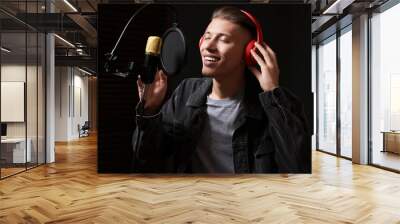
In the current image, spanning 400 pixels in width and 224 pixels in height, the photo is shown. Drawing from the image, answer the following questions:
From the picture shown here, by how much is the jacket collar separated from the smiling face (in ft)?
0.57

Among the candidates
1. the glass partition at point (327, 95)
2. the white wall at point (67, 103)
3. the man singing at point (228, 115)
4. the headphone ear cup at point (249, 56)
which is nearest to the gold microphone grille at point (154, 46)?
the man singing at point (228, 115)

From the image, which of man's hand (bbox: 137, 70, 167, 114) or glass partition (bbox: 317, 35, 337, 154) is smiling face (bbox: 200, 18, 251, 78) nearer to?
man's hand (bbox: 137, 70, 167, 114)

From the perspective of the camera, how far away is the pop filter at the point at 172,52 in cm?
603

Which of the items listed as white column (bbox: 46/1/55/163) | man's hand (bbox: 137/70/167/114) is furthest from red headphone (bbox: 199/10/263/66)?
white column (bbox: 46/1/55/163)

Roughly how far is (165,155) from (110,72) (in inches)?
60.6

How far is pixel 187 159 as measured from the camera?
20.7ft

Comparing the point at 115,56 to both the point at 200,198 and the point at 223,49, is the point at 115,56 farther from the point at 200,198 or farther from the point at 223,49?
the point at 200,198

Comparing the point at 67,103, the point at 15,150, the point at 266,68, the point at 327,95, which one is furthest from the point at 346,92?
the point at 67,103

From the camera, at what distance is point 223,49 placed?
593 cm

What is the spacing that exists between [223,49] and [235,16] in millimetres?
567

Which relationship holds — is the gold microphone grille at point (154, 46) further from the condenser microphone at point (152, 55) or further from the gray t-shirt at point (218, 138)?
the gray t-shirt at point (218, 138)

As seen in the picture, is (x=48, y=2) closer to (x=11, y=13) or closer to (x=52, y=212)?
(x=11, y=13)

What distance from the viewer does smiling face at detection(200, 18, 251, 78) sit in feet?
19.5

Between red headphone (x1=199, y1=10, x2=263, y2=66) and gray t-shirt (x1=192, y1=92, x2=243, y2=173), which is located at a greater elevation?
red headphone (x1=199, y1=10, x2=263, y2=66)
